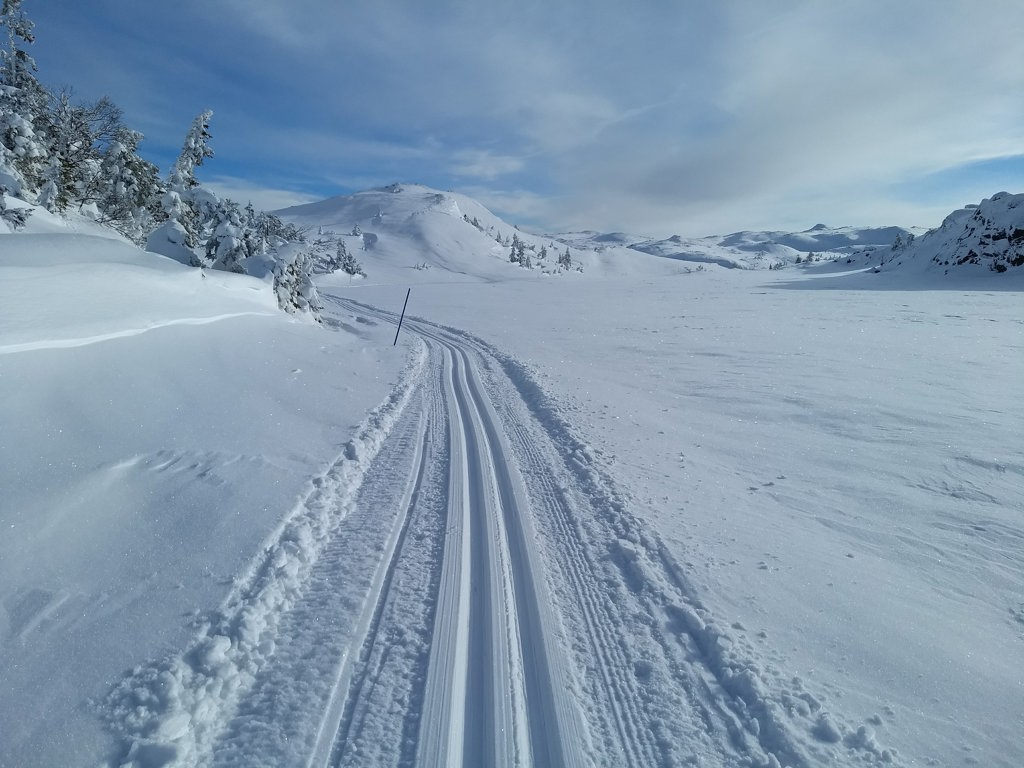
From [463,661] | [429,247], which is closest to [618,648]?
[463,661]

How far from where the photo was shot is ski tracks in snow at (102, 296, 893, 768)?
2795 millimetres

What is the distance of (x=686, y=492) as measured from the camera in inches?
243

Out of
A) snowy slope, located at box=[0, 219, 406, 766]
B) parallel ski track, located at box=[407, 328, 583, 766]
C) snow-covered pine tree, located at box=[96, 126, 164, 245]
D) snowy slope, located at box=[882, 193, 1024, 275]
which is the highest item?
snowy slope, located at box=[882, 193, 1024, 275]

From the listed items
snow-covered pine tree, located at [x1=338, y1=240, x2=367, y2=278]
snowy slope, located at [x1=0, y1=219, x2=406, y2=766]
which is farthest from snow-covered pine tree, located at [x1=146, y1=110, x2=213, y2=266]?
snow-covered pine tree, located at [x1=338, y1=240, x2=367, y2=278]

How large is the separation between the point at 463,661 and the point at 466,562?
1149 mm

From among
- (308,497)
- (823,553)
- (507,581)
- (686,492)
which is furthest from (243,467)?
(823,553)

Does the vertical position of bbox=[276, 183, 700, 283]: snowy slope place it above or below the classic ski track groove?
above

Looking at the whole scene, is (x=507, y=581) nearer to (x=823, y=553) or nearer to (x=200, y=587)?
(x=200, y=587)

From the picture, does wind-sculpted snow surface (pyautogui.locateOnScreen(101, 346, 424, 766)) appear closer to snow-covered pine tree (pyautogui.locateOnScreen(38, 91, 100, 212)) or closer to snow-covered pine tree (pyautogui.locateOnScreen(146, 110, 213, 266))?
snow-covered pine tree (pyautogui.locateOnScreen(146, 110, 213, 266))

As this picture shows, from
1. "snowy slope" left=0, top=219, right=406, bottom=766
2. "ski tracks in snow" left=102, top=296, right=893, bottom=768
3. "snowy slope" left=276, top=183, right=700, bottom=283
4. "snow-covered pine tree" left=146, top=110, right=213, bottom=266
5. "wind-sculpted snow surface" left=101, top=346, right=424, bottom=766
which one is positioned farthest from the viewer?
"snowy slope" left=276, top=183, right=700, bottom=283

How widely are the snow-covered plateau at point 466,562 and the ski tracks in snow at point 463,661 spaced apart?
0.07 feet

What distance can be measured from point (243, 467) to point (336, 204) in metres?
215

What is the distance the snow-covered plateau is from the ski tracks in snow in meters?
0.02

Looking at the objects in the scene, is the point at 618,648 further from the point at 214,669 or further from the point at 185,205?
the point at 185,205
